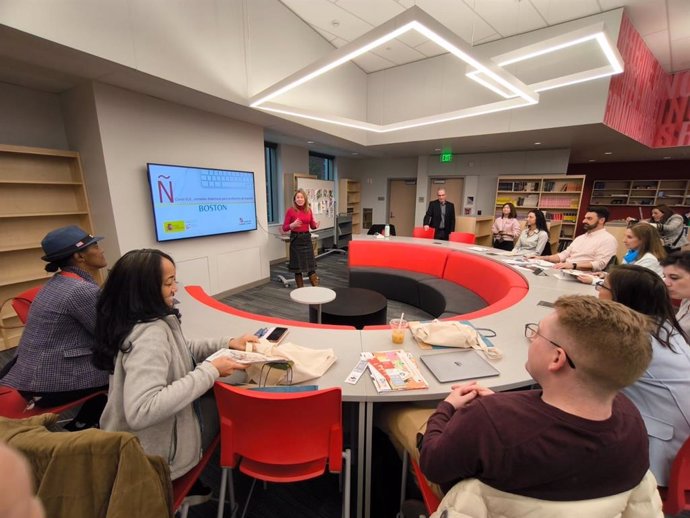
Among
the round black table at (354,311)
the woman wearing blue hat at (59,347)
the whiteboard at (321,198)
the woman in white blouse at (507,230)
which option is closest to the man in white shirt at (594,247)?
the woman in white blouse at (507,230)

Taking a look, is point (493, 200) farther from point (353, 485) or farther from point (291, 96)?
point (353, 485)

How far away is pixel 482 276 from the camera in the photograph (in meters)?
3.61

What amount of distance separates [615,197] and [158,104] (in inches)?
500

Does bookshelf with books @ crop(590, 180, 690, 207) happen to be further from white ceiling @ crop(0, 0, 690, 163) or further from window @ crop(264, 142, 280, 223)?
window @ crop(264, 142, 280, 223)

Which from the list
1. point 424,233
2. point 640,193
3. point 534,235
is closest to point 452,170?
point 424,233

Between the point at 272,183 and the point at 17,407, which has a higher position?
the point at 272,183

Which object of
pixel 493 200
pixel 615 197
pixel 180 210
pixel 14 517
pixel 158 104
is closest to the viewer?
pixel 14 517

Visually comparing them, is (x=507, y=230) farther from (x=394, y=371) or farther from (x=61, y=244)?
(x=61, y=244)

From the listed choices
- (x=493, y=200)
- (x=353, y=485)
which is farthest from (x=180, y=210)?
(x=493, y=200)

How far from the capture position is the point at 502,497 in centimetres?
75

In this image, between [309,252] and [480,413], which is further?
[309,252]

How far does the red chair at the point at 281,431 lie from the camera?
107 centimetres

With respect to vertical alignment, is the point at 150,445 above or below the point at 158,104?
below

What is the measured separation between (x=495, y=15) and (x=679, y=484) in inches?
213
